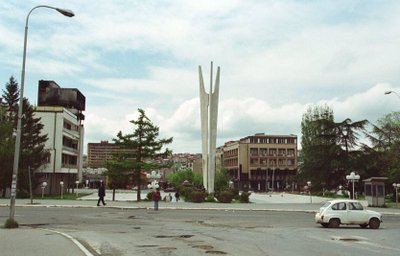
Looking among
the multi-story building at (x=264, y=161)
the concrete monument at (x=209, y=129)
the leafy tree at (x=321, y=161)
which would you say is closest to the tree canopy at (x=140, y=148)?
the concrete monument at (x=209, y=129)

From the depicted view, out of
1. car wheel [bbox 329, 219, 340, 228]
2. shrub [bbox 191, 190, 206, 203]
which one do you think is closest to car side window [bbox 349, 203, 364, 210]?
car wheel [bbox 329, 219, 340, 228]

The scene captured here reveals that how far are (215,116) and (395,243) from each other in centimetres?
4333

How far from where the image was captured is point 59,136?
245ft

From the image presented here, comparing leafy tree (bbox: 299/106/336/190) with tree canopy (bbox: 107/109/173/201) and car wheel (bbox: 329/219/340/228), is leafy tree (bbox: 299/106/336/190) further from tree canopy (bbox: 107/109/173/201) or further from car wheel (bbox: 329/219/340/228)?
car wheel (bbox: 329/219/340/228)

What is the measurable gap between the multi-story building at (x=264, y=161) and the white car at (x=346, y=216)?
13125 centimetres

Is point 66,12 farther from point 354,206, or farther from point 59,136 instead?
point 59,136

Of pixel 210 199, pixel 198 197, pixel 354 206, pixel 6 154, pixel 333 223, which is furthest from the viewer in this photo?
pixel 6 154

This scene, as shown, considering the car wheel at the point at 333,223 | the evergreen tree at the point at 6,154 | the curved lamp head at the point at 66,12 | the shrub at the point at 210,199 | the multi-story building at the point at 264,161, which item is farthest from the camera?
the multi-story building at the point at 264,161

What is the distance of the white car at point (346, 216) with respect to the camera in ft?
77.7

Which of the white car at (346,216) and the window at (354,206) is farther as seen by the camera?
the window at (354,206)

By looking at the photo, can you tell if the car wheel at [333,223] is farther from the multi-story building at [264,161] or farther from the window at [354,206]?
the multi-story building at [264,161]

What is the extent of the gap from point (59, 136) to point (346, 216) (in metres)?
58.9

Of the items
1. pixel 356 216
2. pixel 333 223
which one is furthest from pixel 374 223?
pixel 333 223

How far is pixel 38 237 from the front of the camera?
1648 centimetres
